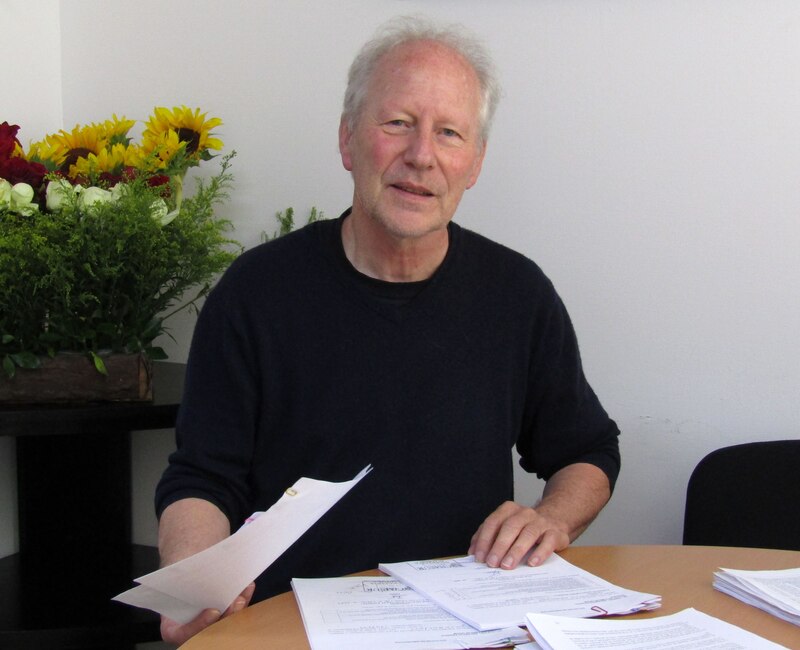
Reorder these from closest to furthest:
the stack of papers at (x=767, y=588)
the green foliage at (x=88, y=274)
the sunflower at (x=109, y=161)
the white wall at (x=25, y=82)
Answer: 1. the stack of papers at (x=767, y=588)
2. the green foliage at (x=88, y=274)
3. the sunflower at (x=109, y=161)
4. the white wall at (x=25, y=82)

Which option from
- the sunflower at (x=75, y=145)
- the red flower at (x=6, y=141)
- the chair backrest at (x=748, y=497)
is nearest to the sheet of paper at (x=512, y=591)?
the chair backrest at (x=748, y=497)

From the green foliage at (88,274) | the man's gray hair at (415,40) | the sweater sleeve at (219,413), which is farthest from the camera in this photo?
the green foliage at (88,274)

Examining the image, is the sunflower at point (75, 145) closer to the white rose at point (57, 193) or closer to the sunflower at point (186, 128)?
the sunflower at point (186, 128)

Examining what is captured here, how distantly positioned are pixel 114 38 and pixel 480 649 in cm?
Answer: 182

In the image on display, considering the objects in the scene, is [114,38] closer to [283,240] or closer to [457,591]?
[283,240]

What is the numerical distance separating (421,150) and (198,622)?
0.69m

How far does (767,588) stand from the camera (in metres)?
0.98

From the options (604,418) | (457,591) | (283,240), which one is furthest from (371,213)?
(457,591)

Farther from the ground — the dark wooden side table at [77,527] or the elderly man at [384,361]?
the elderly man at [384,361]

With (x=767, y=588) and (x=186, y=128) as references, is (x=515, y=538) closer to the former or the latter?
(x=767, y=588)

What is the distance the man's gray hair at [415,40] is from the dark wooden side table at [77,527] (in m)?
0.63

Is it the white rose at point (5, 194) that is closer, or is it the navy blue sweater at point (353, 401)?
the navy blue sweater at point (353, 401)

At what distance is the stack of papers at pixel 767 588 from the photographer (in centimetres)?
94

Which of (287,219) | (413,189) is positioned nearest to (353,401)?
(413,189)
